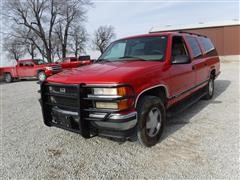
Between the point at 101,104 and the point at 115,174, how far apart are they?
953 millimetres

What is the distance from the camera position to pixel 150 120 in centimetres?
380

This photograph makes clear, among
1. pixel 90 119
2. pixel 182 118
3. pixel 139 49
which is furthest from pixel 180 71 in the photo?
pixel 90 119

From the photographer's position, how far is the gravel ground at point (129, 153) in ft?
10.4

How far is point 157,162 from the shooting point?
3357 millimetres

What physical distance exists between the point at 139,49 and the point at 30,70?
14.3 metres

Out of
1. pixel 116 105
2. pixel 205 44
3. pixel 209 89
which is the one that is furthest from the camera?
pixel 209 89

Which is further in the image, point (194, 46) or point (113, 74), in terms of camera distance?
point (194, 46)

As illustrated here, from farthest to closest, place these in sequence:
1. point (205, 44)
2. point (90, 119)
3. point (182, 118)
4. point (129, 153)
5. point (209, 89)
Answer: point (209, 89) < point (205, 44) < point (182, 118) < point (129, 153) < point (90, 119)

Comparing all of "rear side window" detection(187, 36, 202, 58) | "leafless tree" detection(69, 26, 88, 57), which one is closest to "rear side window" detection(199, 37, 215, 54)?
"rear side window" detection(187, 36, 202, 58)

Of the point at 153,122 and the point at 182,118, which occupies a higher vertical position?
the point at 153,122

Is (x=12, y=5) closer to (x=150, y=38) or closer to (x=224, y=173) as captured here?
(x=150, y=38)

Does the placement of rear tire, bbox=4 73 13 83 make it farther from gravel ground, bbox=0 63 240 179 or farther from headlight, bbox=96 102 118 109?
headlight, bbox=96 102 118 109

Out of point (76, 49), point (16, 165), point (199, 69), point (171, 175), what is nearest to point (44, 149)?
point (16, 165)

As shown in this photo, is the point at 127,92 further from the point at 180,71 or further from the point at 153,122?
the point at 180,71
